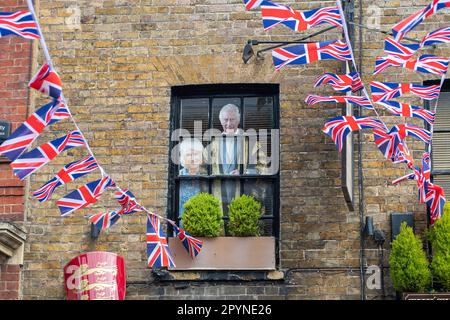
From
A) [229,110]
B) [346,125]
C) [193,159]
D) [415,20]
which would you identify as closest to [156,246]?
[193,159]

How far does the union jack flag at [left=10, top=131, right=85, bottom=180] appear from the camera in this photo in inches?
340

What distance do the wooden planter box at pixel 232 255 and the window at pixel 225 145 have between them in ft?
1.20

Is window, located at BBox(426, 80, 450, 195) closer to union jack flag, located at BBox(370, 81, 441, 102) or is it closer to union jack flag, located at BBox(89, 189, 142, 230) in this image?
union jack flag, located at BBox(370, 81, 441, 102)

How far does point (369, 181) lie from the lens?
10531 millimetres

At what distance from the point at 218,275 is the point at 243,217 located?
26.7 inches

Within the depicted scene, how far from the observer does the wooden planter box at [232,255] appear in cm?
1037

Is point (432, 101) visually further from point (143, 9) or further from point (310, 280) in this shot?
point (143, 9)

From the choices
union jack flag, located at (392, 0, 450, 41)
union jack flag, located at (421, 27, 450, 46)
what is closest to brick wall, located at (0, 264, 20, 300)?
union jack flag, located at (392, 0, 450, 41)

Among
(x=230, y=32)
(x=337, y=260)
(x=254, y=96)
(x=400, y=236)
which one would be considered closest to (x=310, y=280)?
(x=337, y=260)

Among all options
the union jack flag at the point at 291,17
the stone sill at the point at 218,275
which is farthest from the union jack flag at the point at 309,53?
the stone sill at the point at 218,275

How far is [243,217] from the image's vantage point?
10375mm

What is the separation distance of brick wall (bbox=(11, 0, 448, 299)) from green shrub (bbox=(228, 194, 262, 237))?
0.33 meters
